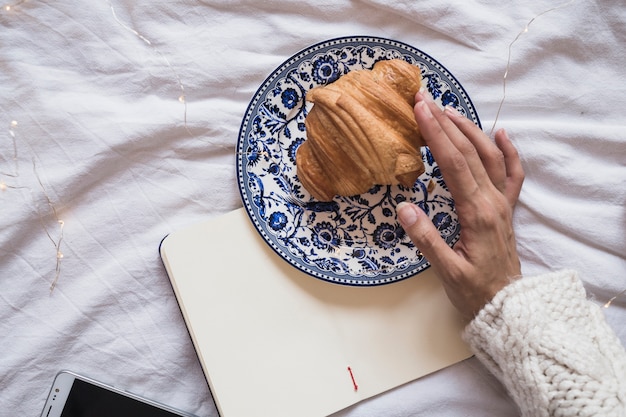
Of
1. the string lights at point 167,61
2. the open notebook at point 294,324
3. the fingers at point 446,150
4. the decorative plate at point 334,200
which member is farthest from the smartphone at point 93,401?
the fingers at point 446,150

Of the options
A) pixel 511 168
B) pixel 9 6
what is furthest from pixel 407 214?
pixel 9 6

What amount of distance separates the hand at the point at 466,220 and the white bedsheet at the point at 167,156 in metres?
0.12

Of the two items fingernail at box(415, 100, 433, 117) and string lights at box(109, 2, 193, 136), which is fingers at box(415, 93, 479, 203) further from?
string lights at box(109, 2, 193, 136)

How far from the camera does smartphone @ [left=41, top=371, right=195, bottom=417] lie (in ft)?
3.39

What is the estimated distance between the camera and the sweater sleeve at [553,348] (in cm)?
91

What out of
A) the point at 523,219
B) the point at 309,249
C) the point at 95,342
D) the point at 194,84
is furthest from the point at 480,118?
the point at 95,342

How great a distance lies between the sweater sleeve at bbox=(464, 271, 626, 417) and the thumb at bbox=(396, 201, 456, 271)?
0.11 meters

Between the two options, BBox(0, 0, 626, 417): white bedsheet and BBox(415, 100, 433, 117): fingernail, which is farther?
BBox(0, 0, 626, 417): white bedsheet

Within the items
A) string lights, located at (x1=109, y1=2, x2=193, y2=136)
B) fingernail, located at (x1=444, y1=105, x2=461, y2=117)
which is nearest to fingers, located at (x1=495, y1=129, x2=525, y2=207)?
fingernail, located at (x1=444, y1=105, x2=461, y2=117)

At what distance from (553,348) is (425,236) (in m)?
0.28

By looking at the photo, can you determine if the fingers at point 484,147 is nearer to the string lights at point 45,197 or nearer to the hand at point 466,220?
the hand at point 466,220

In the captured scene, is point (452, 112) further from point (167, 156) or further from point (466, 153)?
point (167, 156)

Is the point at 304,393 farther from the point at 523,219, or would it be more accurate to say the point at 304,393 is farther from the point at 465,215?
the point at 523,219

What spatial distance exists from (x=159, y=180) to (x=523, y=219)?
737mm
